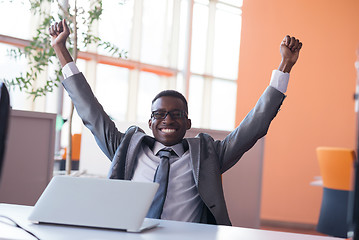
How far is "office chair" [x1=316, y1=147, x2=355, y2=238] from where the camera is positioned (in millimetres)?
4959

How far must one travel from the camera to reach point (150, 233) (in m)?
1.12

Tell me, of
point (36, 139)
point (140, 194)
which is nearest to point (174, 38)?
point (36, 139)

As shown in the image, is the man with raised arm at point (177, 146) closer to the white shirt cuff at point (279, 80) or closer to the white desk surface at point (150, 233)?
the white shirt cuff at point (279, 80)

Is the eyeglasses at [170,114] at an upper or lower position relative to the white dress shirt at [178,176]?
upper

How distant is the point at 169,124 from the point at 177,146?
100mm

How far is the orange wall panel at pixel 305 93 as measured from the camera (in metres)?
6.76

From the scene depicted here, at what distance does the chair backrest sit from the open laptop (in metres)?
4.08

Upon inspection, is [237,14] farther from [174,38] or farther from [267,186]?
[267,186]

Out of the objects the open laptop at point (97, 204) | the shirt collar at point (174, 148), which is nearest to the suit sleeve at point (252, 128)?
the shirt collar at point (174, 148)

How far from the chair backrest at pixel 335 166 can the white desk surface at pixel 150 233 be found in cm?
392

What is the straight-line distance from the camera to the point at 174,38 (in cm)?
948

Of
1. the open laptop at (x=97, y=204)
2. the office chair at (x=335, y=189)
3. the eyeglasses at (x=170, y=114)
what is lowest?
the office chair at (x=335, y=189)

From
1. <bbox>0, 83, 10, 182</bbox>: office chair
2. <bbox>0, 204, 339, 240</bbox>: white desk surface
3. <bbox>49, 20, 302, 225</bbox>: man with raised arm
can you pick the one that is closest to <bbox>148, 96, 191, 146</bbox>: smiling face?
<bbox>49, 20, 302, 225</bbox>: man with raised arm

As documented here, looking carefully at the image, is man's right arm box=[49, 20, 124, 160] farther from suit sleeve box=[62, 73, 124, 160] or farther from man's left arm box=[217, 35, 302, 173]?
man's left arm box=[217, 35, 302, 173]
